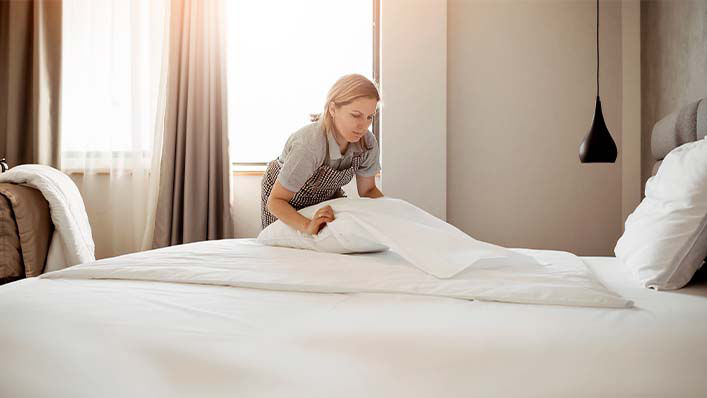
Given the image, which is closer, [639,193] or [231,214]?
[639,193]

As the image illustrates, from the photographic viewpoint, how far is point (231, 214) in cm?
354

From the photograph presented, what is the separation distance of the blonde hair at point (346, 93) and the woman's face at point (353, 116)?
12 mm

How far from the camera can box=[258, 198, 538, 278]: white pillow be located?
1165 millimetres

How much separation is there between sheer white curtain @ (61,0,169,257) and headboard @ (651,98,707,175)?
9.46 ft

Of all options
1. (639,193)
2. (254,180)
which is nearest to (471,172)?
(639,193)

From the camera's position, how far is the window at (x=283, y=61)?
3.61 meters

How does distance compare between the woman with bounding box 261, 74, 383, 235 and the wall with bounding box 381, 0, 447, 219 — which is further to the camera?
the wall with bounding box 381, 0, 447, 219

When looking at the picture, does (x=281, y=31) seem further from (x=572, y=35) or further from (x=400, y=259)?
(x=400, y=259)

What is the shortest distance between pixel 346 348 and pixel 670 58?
2.56m

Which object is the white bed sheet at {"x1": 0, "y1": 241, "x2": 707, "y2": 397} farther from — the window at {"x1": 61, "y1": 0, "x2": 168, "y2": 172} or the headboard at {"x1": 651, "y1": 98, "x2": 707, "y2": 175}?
the window at {"x1": 61, "y1": 0, "x2": 168, "y2": 172}

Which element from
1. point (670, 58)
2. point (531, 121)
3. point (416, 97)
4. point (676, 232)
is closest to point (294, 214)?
point (676, 232)

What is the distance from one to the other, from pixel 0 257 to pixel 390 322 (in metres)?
2.21

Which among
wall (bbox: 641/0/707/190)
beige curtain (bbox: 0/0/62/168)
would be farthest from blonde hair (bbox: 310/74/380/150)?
beige curtain (bbox: 0/0/62/168)

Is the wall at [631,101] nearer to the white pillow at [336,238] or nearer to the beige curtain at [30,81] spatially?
the white pillow at [336,238]
